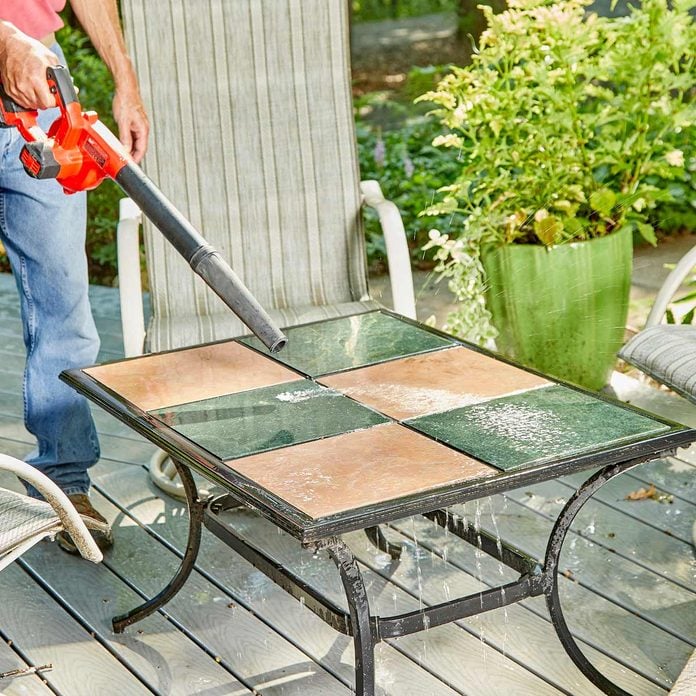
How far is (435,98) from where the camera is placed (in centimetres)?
341

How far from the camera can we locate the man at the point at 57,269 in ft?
8.39

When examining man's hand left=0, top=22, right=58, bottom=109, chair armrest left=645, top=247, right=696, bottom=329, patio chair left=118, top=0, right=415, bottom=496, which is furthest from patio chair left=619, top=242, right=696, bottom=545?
man's hand left=0, top=22, right=58, bottom=109

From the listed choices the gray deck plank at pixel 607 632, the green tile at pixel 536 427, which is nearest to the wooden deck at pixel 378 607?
the gray deck plank at pixel 607 632

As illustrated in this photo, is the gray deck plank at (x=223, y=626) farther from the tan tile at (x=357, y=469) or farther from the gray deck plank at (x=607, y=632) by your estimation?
the tan tile at (x=357, y=469)

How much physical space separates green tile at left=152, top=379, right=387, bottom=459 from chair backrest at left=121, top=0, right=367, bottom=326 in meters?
1.11

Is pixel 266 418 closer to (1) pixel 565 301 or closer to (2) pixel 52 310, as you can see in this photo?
(2) pixel 52 310

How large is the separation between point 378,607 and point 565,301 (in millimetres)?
1290

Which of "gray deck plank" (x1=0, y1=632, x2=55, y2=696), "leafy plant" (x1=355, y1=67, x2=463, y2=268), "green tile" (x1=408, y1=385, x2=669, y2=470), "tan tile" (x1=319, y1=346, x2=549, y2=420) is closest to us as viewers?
"green tile" (x1=408, y1=385, x2=669, y2=470)

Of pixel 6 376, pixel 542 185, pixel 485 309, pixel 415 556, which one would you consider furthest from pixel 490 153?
pixel 6 376

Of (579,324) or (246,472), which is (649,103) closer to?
(579,324)

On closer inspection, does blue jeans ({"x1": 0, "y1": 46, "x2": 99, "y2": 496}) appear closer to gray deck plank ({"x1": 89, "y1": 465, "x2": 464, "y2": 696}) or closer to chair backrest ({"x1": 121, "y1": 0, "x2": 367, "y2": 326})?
gray deck plank ({"x1": 89, "y1": 465, "x2": 464, "y2": 696})

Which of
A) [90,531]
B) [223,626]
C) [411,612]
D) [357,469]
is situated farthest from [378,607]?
[357,469]

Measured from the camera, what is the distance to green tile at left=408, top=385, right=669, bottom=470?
5.70ft

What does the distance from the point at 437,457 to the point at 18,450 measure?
1835 mm
